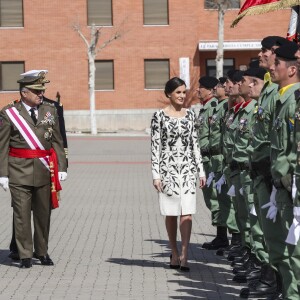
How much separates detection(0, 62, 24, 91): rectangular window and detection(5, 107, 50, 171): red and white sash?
131 ft

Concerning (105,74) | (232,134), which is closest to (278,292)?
(232,134)

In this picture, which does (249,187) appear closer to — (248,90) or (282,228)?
(248,90)

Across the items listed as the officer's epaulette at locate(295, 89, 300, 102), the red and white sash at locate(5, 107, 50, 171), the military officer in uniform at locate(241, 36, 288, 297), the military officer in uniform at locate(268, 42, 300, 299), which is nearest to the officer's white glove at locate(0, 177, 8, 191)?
the red and white sash at locate(5, 107, 50, 171)

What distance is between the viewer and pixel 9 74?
51.8 metres

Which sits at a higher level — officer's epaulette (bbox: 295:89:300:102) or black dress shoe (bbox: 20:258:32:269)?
officer's epaulette (bbox: 295:89:300:102)

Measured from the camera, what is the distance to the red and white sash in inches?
471

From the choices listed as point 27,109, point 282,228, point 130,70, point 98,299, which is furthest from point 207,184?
point 130,70

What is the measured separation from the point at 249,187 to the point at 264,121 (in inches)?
58.6

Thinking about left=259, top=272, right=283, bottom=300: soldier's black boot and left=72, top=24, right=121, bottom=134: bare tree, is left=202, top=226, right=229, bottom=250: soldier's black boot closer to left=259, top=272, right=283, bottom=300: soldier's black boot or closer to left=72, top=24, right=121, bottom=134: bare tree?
left=259, top=272, right=283, bottom=300: soldier's black boot

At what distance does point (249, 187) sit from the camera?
33.4 feet

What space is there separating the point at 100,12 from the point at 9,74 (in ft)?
17.3

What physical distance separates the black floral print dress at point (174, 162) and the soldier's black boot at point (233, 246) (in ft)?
3.53

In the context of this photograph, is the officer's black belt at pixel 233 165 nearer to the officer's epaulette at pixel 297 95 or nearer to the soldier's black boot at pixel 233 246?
the soldier's black boot at pixel 233 246

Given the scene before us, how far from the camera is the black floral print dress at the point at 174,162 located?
37.5ft
